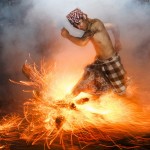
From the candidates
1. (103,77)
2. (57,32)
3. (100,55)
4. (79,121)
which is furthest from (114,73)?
(57,32)

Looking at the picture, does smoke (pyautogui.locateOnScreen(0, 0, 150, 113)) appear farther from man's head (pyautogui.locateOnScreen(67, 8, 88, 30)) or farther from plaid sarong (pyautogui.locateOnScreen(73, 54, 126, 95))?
man's head (pyautogui.locateOnScreen(67, 8, 88, 30))

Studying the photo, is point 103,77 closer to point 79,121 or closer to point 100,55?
point 100,55

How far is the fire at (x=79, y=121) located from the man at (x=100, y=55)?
10.4 inches

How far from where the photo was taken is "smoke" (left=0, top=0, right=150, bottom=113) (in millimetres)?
11680

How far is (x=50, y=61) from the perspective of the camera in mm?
11820

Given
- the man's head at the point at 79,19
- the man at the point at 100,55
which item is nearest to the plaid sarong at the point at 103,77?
the man at the point at 100,55

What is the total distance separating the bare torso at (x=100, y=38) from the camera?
21.3 feet

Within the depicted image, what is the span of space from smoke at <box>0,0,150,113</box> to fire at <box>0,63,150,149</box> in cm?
375

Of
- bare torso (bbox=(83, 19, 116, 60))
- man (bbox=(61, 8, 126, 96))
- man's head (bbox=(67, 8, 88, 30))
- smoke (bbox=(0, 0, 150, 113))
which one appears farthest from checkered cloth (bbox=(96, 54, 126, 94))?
smoke (bbox=(0, 0, 150, 113))

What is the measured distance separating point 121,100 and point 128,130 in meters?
0.79

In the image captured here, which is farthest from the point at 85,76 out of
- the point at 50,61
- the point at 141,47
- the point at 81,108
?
the point at 141,47

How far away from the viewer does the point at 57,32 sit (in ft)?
45.4

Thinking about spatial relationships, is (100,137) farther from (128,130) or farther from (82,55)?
(82,55)

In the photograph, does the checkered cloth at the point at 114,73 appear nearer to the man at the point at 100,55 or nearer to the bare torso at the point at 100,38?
the man at the point at 100,55
